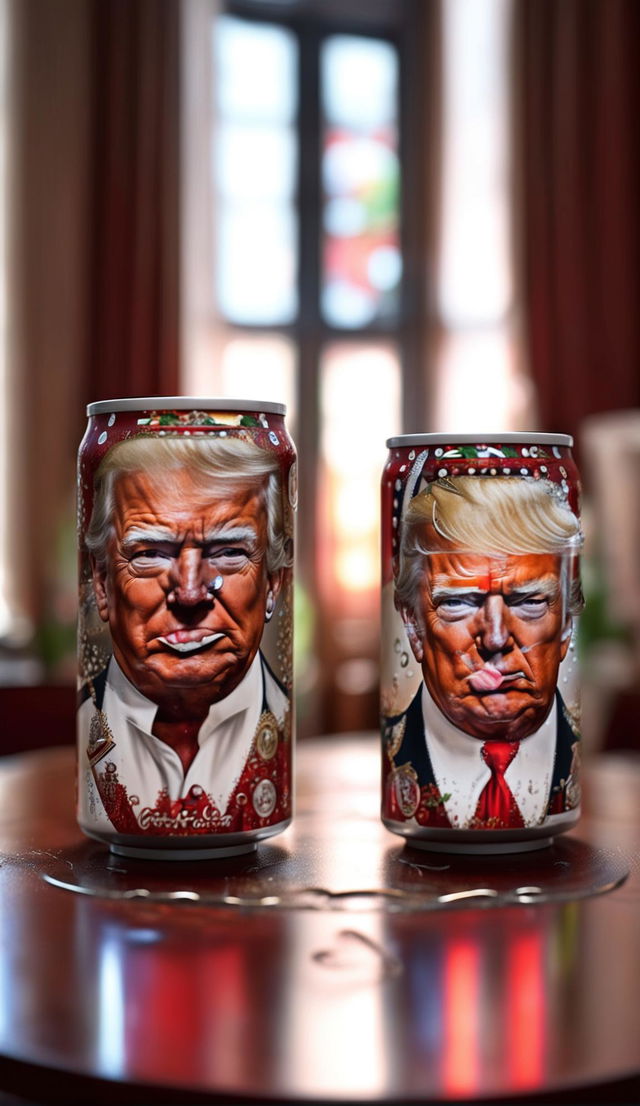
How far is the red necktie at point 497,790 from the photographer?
0.73 meters

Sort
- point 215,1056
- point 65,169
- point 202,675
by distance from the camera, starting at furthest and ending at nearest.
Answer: point 65,169
point 202,675
point 215,1056

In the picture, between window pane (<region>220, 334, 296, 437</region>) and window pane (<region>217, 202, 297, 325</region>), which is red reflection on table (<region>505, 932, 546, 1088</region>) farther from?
window pane (<region>217, 202, 297, 325</region>)

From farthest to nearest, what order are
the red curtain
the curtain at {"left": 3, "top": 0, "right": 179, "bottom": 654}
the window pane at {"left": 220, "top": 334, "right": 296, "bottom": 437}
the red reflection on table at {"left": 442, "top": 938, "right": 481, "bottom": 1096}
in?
the window pane at {"left": 220, "top": 334, "right": 296, "bottom": 437}
the red curtain
the curtain at {"left": 3, "top": 0, "right": 179, "bottom": 654}
the red reflection on table at {"left": 442, "top": 938, "right": 481, "bottom": 1096}

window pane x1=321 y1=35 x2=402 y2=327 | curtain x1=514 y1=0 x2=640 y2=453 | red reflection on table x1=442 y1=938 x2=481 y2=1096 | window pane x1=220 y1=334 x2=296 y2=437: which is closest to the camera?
red reflection on table x1=442 y1=938 x2=481 y2=1096

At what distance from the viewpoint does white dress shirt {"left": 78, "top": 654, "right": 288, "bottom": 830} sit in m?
0.71

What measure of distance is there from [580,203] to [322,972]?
15.7ft

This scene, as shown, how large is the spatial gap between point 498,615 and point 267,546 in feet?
0.45

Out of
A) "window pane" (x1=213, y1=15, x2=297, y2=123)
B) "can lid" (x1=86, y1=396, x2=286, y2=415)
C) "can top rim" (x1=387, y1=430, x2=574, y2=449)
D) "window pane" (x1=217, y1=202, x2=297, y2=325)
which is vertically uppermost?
"window pane" (x1=213, y1=15, x2=297, y2=123)

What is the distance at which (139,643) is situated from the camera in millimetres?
705

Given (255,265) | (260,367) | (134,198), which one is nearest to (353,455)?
(260,367)

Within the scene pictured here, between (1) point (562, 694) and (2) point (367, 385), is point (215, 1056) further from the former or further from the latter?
(2) point (367, 385)

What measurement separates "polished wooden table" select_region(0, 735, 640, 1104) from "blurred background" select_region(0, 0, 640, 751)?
3.68 meters

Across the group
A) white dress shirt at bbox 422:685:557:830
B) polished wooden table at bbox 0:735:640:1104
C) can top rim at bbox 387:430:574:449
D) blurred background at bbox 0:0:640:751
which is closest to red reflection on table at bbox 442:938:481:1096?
polished wooden table at bbox 0:735:640:1104

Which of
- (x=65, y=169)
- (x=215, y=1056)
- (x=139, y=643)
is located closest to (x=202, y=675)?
(x=139, y=643)
